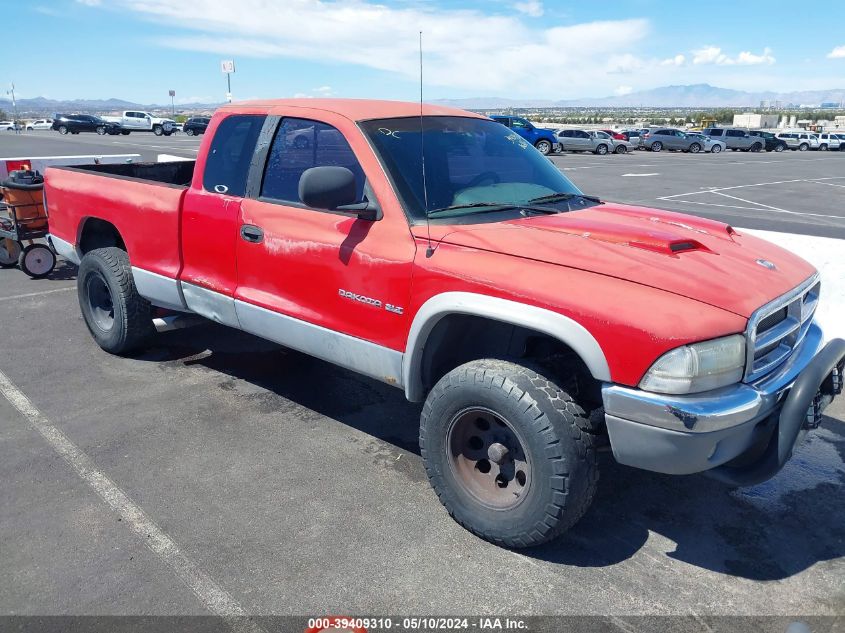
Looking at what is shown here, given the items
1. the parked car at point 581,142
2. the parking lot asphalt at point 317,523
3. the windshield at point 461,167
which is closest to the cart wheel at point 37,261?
the parking lot asphalt at point 317,523

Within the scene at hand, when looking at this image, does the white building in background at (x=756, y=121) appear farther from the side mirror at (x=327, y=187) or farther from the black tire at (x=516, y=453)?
the black tire at (x=516, y=453)

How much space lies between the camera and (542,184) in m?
4.20

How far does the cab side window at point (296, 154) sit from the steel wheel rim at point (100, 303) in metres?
2.18

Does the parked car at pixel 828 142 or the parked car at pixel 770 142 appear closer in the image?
the parked car at pixel 770 142

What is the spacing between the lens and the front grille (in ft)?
9.28

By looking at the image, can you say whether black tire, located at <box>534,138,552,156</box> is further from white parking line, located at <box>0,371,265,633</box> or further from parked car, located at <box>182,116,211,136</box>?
white parking line, located at <box>0,371,265,633</box>

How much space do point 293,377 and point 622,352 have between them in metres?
3.17

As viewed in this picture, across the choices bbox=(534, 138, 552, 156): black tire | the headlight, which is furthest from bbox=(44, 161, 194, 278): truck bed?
bbox=(534, 138, 552, 156): black tire

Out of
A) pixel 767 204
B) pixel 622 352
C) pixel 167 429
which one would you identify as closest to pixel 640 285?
pixel 622 352

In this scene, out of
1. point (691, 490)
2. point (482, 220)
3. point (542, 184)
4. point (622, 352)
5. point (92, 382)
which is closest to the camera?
point (622, 352)

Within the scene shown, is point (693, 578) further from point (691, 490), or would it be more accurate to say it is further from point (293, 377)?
point (293, 377)

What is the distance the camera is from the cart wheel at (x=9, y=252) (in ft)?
28.4

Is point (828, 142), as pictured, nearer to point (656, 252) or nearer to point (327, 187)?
point (656, 252)

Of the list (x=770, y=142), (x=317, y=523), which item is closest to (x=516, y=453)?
(x=317, y=523)
